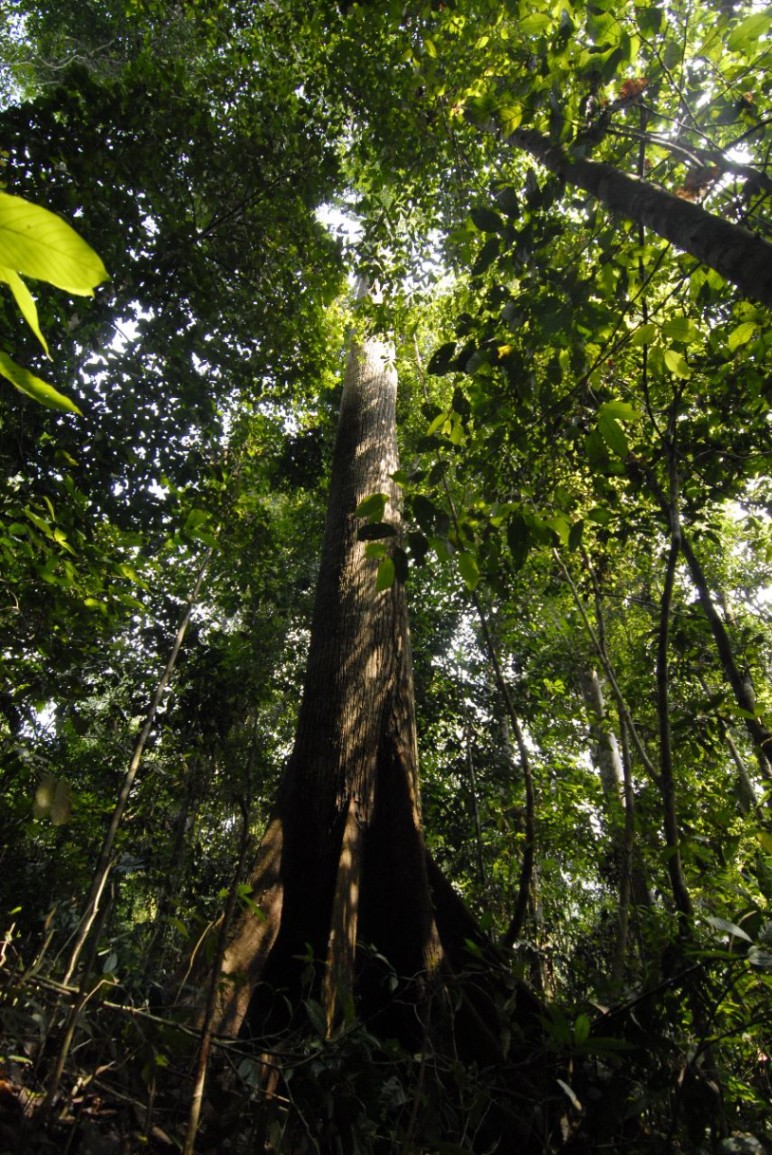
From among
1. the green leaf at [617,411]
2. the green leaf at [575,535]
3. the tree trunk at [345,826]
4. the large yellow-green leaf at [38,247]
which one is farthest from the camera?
the tree trunk at [345,826]

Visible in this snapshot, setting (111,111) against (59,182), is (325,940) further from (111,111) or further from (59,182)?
(111,111)

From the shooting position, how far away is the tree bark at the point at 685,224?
5.12 ft

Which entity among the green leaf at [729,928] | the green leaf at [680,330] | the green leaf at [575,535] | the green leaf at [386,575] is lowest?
the green leaf at [729,928]

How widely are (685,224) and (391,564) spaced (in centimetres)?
146

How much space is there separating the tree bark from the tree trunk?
3.96 feet

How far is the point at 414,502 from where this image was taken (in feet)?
5.41

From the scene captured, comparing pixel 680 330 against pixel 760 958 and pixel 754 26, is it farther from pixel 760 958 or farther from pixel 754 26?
pixel 760 958

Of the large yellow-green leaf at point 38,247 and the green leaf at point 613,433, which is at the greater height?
the green leaf at point 613,433

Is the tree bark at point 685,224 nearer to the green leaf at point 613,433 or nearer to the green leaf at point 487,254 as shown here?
the green leaf at point 487,254

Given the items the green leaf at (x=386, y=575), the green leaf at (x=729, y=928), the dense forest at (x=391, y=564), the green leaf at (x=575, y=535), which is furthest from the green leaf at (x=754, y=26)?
the green leaf at (x=729, y=928)

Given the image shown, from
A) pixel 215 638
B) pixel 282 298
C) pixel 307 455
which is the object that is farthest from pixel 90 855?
pixel 282 298

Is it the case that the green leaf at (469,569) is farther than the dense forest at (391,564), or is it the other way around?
the green leaf at (469,569)

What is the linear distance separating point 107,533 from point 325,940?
404cm

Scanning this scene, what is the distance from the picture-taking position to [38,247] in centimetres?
43
